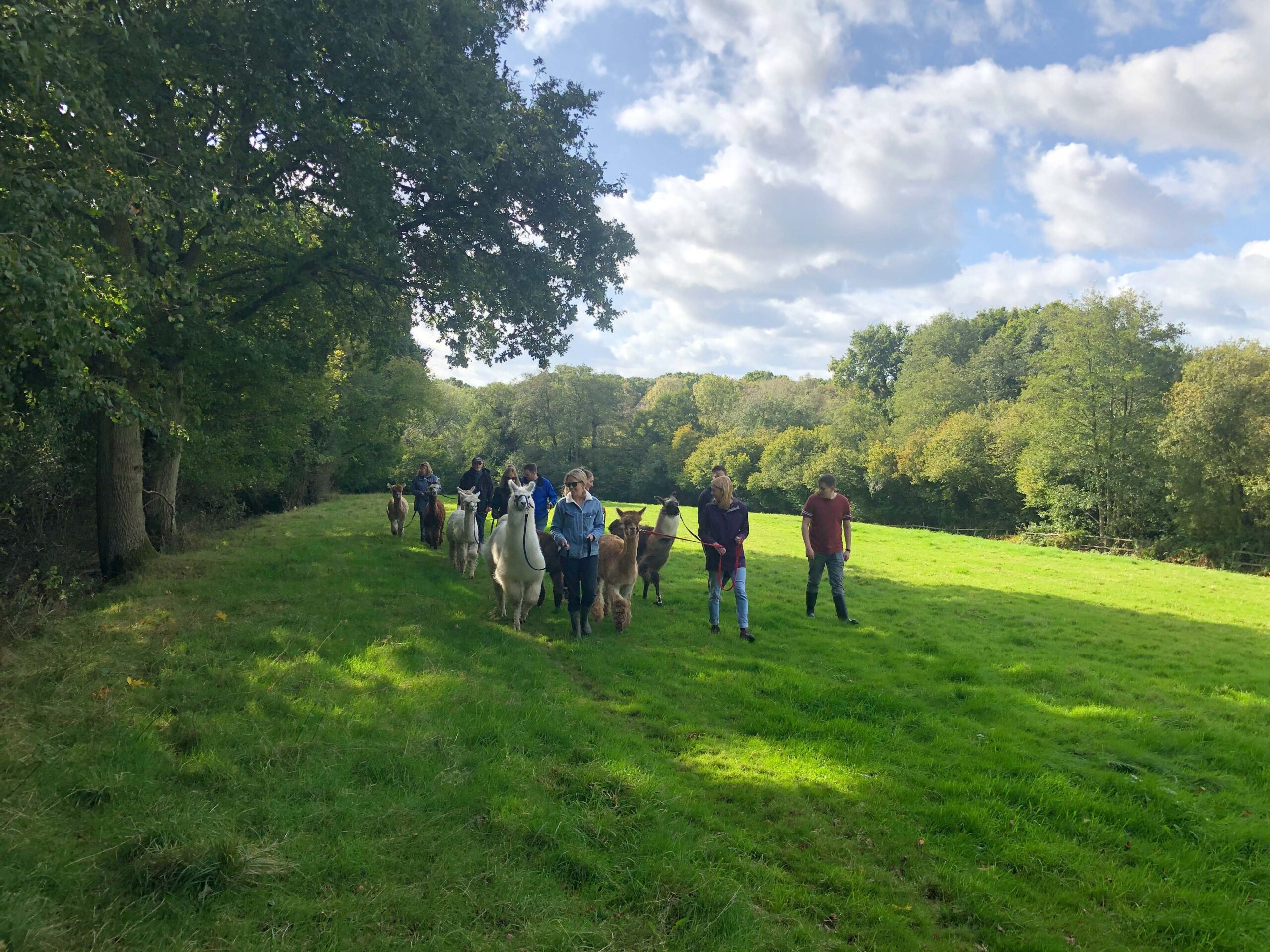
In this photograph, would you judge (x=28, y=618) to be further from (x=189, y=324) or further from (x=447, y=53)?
(x=447, y=53)

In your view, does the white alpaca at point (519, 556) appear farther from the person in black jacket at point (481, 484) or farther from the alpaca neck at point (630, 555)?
the person in black jacket at point (481, 484)

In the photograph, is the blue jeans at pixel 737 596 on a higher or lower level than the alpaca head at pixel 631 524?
lower

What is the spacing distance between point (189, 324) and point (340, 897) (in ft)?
34.2

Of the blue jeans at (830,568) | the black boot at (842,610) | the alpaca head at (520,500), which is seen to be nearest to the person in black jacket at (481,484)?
the alpaca head at (520,500)

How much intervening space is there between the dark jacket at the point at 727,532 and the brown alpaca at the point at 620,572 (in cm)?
100

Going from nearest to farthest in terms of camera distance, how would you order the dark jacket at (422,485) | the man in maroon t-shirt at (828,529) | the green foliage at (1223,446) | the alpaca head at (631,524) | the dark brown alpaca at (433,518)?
1. the alpaca head at (631,524)
2. the man in maroon t-shirt at (828,529)
3. the dark brown alpaca at (433,518)
4. the dark jacket at (422,485)
5. the green foliage at (1223,446)

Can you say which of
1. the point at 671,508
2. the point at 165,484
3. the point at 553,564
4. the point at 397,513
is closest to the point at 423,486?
the point at 397,513

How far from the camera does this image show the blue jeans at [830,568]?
964 centimetres

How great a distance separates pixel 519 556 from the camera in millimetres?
8352

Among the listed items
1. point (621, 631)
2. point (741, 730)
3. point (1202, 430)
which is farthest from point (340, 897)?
point (1202, 430)

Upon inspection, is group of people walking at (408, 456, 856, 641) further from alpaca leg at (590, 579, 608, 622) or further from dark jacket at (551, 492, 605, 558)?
alpaca leg at (590, 579, 608, 622)

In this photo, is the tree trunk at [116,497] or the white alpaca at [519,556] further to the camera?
the tree trunk at [116,497]

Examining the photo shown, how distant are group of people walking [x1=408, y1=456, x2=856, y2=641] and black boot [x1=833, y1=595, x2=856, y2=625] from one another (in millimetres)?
13

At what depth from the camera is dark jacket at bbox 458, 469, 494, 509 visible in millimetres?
12766
